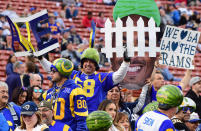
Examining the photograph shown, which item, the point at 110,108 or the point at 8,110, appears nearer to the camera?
the point at 110,108

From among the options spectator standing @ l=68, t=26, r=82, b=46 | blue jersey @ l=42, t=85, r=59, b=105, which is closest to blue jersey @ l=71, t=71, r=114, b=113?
blue jersey @ l=42, t=85, r=59, b=105

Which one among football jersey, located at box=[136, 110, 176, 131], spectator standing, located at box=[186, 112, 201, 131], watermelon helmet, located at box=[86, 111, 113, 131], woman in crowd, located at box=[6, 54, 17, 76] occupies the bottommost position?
spectator standing, located at box=[186, 112, 201, 131]

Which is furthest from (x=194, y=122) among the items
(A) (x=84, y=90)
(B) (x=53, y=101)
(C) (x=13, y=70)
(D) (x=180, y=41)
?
(C) (x=13, y=70)

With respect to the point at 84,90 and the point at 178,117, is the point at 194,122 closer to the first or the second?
the point at 178,117

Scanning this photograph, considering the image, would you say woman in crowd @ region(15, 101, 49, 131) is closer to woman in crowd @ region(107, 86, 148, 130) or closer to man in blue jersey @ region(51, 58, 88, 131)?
man in blue jersey @ region(51, 58, 88, 131)

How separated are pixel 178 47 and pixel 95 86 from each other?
6.17ft

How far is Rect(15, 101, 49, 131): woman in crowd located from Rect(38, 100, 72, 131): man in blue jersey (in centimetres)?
27

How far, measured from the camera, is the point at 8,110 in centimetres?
798

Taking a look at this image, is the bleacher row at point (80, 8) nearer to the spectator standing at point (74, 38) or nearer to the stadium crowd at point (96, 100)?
the spectator standing at point (74, 38)

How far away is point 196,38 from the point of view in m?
9.74

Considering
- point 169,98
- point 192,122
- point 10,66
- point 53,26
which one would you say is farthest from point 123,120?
point 53,26

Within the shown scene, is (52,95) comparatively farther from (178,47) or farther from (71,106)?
(178,47)

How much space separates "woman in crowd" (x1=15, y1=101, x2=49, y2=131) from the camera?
269 inches

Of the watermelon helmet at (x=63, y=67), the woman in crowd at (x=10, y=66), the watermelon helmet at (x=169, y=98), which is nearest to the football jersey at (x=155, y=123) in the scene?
the watermelon helmet at (x=169, y=98)
